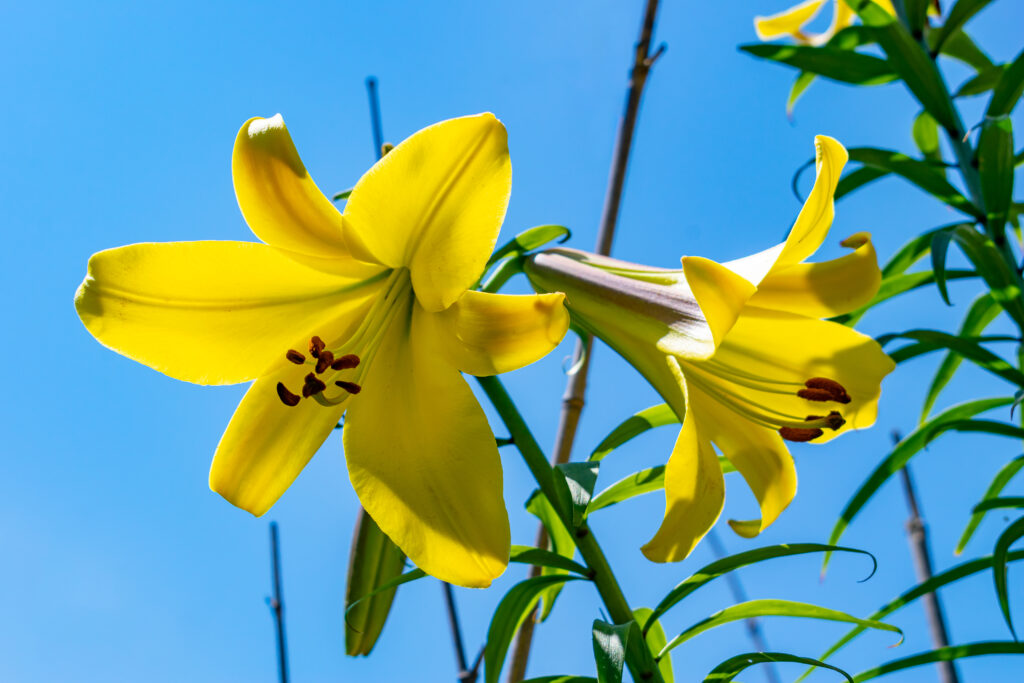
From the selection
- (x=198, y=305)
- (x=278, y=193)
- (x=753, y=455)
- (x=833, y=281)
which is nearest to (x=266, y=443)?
(x=198, y=305)

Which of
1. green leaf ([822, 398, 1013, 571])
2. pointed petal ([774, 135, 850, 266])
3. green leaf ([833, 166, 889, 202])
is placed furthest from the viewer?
green leaf ([833, 166, 889, 202])

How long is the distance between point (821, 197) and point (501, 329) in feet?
1.23

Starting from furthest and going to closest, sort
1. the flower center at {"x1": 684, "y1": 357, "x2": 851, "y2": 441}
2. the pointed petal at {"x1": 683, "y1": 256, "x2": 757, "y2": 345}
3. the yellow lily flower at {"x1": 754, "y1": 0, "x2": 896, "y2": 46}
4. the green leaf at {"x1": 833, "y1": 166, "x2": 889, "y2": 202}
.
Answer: the yellow lily flower at {"x1": 754, "y1": 0, "x2": 896, "y2": 46}
the green leaf at {"x1": 833, "y1": 166, "x2": 889, "y2": 202}
the flower center at {"x1": 684, "y1": 357, "x2": 851, "y2": 441}
the pointed petal at {"x1": 683, "y1": 256, "x2": 757, "y2": 345}

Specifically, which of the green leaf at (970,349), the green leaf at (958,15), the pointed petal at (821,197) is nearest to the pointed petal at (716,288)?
the pointed petal at (821,197)

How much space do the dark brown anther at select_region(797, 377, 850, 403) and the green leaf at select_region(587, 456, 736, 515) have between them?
0.48 feet

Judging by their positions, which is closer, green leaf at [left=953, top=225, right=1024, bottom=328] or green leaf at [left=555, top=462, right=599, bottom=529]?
green leaf at [left=555, top=462, right=599, bottom=529]

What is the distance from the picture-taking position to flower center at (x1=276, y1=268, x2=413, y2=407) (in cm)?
95

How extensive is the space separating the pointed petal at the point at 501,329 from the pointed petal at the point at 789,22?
69.4 inches

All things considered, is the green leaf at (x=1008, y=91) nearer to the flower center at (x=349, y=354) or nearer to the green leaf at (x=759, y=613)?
the green leaf at (x=759, y=613)

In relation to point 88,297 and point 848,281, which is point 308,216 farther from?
point 848,281

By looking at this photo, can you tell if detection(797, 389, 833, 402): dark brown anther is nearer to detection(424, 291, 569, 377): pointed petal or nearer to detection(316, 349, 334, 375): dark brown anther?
detection(424, 291, 569, 377): pointed petal

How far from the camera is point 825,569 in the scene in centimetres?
132

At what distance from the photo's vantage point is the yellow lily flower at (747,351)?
2.85ft

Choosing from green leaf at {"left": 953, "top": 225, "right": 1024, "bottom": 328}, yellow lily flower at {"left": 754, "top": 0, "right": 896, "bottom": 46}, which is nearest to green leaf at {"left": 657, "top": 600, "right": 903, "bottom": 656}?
green leaf at {"left": 953, "top": 225, "right": 1024, "bottom": 328}
